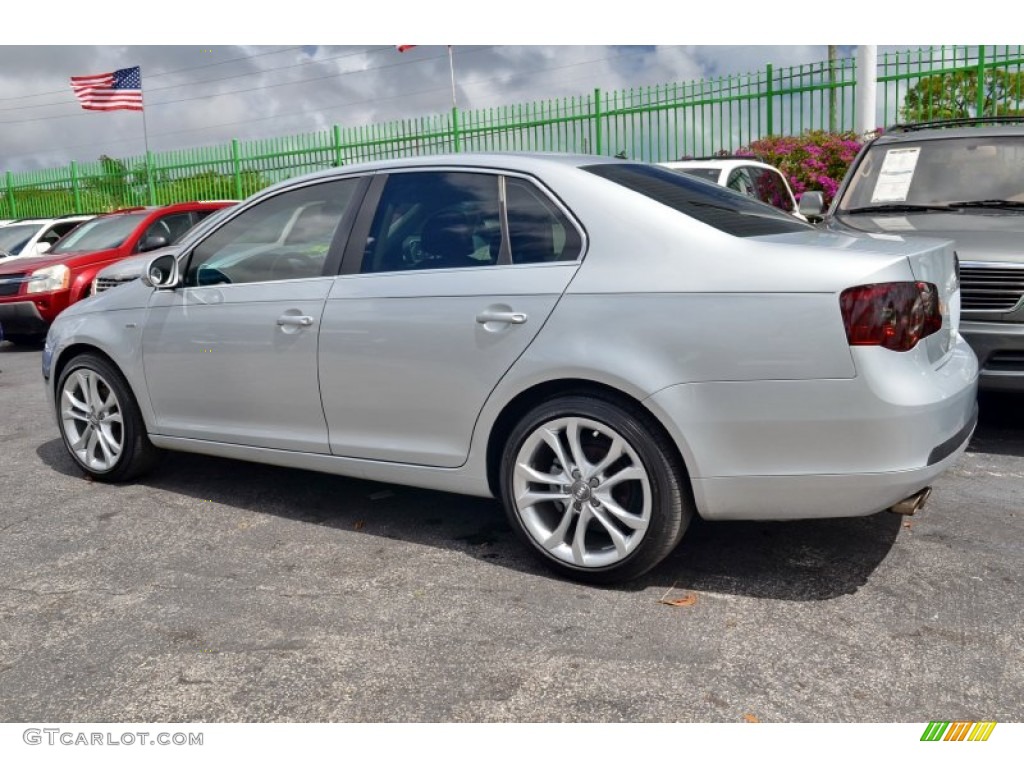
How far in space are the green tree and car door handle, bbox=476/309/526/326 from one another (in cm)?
1004

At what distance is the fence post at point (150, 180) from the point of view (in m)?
20.9

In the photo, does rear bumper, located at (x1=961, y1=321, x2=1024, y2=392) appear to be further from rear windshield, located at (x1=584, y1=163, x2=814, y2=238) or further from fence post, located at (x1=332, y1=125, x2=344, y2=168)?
fence post, located at (x1=332, y1=125, x2=344, y2=168)

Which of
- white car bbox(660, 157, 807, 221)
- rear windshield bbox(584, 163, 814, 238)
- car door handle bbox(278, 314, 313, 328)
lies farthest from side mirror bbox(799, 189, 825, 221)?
car door handle bbox(278, 314, 313, 328)

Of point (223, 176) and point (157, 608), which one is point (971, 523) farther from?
point (223, 176)

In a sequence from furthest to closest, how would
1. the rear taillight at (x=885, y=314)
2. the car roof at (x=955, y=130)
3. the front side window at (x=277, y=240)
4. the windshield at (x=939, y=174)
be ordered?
the car roof at (x=955, y=130)
the windshield at (x=939, y=174)
the front side window at (x=277, y=240)
the rear taillight at (x=885, y=314)

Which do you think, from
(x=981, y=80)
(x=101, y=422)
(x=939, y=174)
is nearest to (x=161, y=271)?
(x=101, y=422)

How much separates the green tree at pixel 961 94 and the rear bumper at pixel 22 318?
1070cm

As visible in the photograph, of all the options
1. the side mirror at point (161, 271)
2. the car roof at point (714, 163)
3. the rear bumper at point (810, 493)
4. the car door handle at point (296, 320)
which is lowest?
the rear bumper at point (810, 493)

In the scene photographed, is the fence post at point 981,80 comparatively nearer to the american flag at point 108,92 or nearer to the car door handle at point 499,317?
the car door handle at point 499,317

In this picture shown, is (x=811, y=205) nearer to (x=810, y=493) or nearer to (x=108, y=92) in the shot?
(x=810, y=493)

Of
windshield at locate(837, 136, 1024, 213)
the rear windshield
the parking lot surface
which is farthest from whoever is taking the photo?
Result: windshield at locate(837, 136, 1024, 213)

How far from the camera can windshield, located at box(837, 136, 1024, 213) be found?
5926mm

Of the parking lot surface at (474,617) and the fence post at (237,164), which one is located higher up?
the fence post at (237,164)

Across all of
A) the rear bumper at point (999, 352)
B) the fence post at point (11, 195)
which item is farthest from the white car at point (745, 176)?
the fence post at point (11, 195)
